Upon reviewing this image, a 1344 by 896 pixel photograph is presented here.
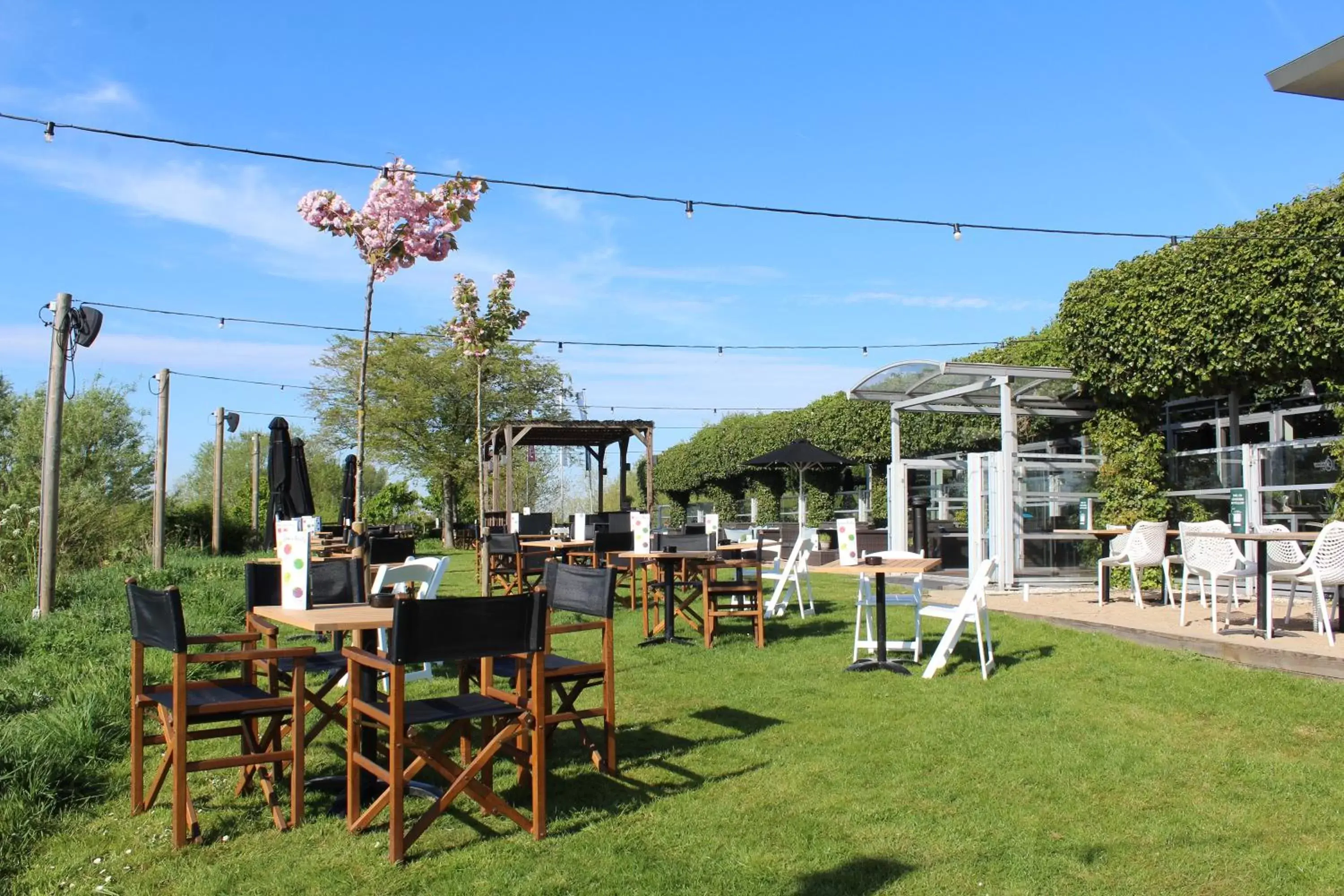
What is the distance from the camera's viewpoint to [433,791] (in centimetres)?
381

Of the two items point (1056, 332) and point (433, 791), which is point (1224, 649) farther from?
point (1056, 332)

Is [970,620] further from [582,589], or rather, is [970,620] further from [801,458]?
[801,458]

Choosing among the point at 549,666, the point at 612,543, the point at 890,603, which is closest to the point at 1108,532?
the point at 890,603

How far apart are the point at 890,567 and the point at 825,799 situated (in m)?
2.86

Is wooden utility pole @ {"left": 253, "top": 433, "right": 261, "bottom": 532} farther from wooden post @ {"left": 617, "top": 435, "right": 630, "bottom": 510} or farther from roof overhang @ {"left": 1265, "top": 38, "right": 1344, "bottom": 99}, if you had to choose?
roof overhang @ {"left": 1265, "top": 38, "right": 1344, "bottom": 99}

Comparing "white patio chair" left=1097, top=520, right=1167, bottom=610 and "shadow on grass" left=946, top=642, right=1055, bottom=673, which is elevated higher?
"white patio chair" left=1097, top=520, right=1167, bottom=610

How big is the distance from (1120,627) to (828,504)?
48.2 feet

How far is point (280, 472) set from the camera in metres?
13.9

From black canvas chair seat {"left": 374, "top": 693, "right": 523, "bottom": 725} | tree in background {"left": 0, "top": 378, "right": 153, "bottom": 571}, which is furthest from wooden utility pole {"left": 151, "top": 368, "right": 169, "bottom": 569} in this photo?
black canvas chair seat {"left": 374, "top": 693, "right": 523, "bottom": 725}

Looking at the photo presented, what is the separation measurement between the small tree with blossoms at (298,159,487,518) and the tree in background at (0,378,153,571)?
→ 7577mm

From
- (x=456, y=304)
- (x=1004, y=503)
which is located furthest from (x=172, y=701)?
(x=1004, y=503)

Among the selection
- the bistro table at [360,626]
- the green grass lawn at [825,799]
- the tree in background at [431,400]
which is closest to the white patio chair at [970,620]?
the green grass lawn at [825,799]

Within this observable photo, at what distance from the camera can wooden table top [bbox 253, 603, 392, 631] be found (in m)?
3.61

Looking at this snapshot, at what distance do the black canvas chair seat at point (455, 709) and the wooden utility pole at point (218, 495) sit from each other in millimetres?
13608
